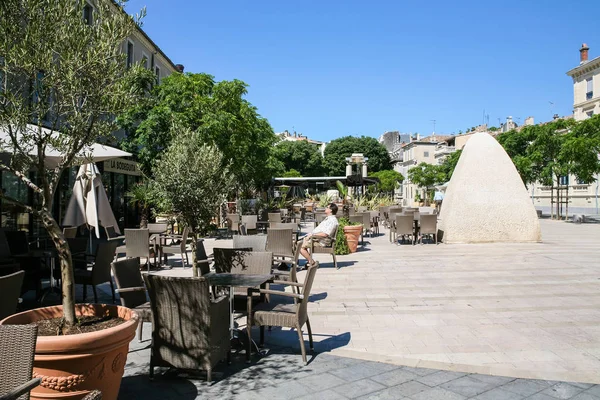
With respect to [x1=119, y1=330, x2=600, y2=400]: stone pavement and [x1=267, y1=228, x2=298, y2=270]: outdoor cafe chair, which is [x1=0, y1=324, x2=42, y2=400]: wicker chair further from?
[x1=267, y1=228, x2=298, y2=270]: outdoor cafe chair

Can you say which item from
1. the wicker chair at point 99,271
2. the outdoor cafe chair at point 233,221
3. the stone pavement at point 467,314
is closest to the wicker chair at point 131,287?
the stone pavement at point 467,314

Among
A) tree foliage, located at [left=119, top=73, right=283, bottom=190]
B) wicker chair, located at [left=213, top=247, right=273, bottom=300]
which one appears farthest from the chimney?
wicker chair, located at [left=213, top=247, right=273, bottom=300]

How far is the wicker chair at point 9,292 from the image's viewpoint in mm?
3412

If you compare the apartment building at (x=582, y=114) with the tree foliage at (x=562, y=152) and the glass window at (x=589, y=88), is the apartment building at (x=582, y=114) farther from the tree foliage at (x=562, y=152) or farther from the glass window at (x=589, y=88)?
the tree foliage at (x=562, y=152)

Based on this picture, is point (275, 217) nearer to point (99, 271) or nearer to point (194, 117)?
point (194, 117)

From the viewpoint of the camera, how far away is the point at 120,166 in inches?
731

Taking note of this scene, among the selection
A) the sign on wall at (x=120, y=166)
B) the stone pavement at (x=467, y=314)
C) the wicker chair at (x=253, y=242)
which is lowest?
the stone pavement at (x=467, y=314)

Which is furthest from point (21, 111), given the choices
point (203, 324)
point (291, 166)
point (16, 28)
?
point (291, 166)

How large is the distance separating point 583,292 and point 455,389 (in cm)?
476

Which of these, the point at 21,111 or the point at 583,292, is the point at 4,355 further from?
the point at 583,292

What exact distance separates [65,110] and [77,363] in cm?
181

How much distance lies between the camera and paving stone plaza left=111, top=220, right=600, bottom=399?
370 centimetres

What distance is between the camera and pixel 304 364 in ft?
13.9

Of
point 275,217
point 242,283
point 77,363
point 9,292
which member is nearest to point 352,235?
point 275,217
